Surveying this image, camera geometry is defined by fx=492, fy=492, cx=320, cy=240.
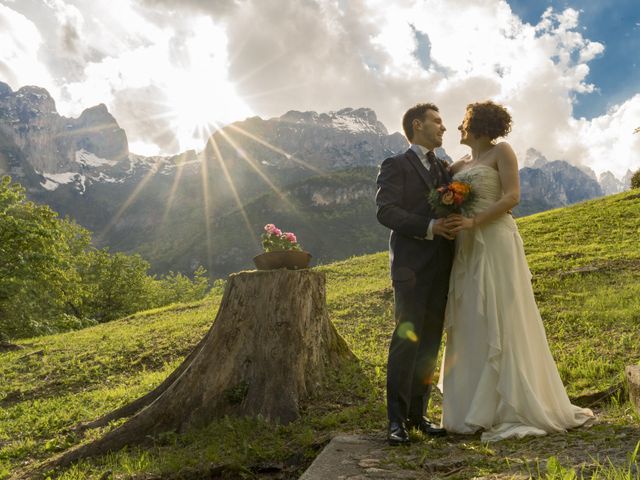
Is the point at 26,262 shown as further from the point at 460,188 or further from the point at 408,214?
the point at 460,188

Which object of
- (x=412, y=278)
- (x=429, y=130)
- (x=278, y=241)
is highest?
(x=429, y=130)

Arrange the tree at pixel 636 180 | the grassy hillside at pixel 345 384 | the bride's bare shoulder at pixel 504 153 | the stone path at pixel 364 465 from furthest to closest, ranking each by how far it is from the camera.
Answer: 1. the tree at pixel 636 180
2. the bride's bare shoulder at pixel 504 153
3. the grassy hillside at pixel 345 384
4. the stone path at pixel 364 465

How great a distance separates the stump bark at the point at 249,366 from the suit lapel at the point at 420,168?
2729 millimetres

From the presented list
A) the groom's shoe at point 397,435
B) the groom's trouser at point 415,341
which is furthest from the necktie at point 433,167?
the groom's shoe at point 397,435

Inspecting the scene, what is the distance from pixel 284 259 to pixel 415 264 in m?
3.41

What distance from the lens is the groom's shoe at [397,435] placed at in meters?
4.77

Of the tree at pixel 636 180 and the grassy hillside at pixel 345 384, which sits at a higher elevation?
the tree at pixel 636 180

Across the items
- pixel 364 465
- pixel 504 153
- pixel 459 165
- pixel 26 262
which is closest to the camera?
pixel 364 465

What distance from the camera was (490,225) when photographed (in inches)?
217

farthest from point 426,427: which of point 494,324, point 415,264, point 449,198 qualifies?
point 449,198

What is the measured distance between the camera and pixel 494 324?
512cm

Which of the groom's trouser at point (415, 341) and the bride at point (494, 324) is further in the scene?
the groom's trouser at point (415, 341)

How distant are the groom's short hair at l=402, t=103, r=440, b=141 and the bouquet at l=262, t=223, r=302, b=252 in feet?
14.1

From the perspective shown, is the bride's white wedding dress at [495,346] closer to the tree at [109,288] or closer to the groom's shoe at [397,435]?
the groom's shoe at [397,435]
